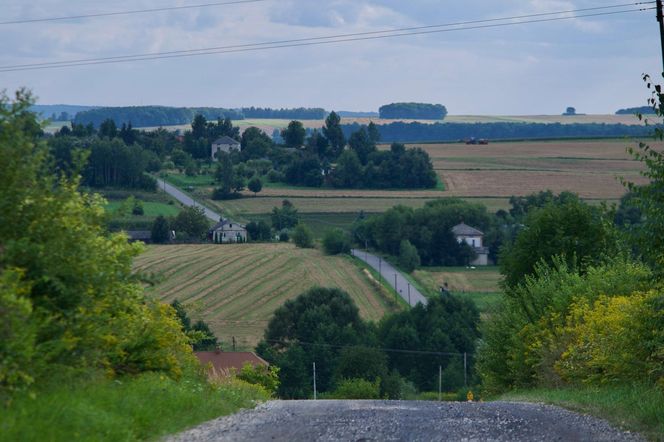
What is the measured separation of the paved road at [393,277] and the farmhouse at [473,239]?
7.36 metres

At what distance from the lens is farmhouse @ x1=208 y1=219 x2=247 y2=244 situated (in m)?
96.7

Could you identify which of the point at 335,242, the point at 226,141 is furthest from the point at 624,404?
the point at 226,141

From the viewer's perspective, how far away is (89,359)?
12.5m

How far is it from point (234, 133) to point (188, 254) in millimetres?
90601

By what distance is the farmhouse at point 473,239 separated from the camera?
99.9 metres

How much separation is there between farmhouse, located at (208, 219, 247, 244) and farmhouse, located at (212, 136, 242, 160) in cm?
5195

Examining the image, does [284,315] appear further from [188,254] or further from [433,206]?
[433,206]

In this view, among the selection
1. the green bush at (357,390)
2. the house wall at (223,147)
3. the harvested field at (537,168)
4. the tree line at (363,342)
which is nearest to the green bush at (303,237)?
the tree line at (363,342)

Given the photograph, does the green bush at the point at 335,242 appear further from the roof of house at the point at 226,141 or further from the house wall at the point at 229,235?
the roof of house at the point at 226,141

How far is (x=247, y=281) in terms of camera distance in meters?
77.3

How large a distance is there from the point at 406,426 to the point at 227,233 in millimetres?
85605

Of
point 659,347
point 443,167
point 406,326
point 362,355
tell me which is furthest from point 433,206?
point 659,347

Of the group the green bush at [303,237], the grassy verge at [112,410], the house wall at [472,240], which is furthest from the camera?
the house wall at [472,240]

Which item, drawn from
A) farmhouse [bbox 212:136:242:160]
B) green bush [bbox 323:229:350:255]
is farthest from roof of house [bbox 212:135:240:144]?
green bush [bbox 323:229:350:255]
